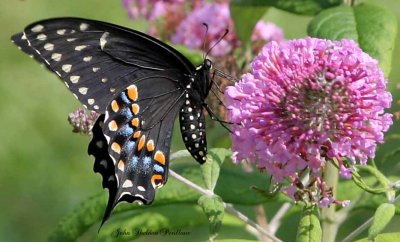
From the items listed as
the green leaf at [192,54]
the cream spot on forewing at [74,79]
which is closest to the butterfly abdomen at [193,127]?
the cream spot on forewing at [74,79]

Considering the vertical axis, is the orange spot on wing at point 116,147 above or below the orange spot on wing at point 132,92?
below

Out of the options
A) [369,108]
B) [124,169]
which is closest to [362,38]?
[369,108]

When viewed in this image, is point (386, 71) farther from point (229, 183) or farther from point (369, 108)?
point (229, 183)

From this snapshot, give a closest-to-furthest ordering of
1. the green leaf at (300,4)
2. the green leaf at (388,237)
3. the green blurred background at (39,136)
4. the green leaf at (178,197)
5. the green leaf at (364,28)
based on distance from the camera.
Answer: the green leaf at (388,237)
the green leaf at (364,28)
the green leaf at (178,197)
the green leaf at (300,4)
the green blurred background at (39,136)

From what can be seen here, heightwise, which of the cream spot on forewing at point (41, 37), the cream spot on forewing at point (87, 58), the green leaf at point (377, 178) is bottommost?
the green leaf at point (377, 178)

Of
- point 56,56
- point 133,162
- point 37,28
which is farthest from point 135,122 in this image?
point 37,28

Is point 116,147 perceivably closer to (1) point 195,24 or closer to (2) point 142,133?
(2) point 142,133

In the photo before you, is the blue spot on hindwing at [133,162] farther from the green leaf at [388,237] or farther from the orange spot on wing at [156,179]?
the green leaf at [388,237]
